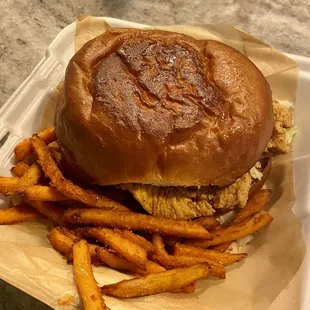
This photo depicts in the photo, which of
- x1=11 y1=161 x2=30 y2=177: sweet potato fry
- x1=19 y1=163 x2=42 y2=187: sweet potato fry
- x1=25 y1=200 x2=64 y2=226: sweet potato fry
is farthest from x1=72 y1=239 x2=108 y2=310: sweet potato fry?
x1=11 y1=161 x2=30 y2=177: sweet potato fry

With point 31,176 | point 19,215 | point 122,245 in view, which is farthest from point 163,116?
point 19,215

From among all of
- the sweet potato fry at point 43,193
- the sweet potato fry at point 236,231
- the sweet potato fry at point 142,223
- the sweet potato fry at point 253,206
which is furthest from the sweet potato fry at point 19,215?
the sweet potato fry at point 253,206

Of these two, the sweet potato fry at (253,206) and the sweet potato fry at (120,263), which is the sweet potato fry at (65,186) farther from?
the sweet potato fry at (253,206)

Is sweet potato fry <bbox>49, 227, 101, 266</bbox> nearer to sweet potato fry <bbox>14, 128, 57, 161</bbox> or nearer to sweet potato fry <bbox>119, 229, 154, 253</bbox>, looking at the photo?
sweet potato fry <bbox>119, 229, 154, 253</bbox>

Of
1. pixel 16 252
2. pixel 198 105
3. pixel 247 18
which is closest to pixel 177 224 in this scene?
pixel 198 105

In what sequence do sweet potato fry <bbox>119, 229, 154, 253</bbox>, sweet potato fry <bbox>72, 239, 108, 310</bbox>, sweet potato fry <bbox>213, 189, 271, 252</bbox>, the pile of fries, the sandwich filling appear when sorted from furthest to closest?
sweet potato fry <bbox>213, 189, 271, 252</bbox>, the sandwich filling, sweet potato fry <bbox>119, 229, 154, 253</bbox>, the pile of fries, sweet potato fry <bbox>72, 239, 108, 310</bbox>

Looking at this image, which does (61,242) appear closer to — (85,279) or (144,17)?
(85,279)

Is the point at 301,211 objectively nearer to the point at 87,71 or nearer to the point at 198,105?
the point at 198,105
